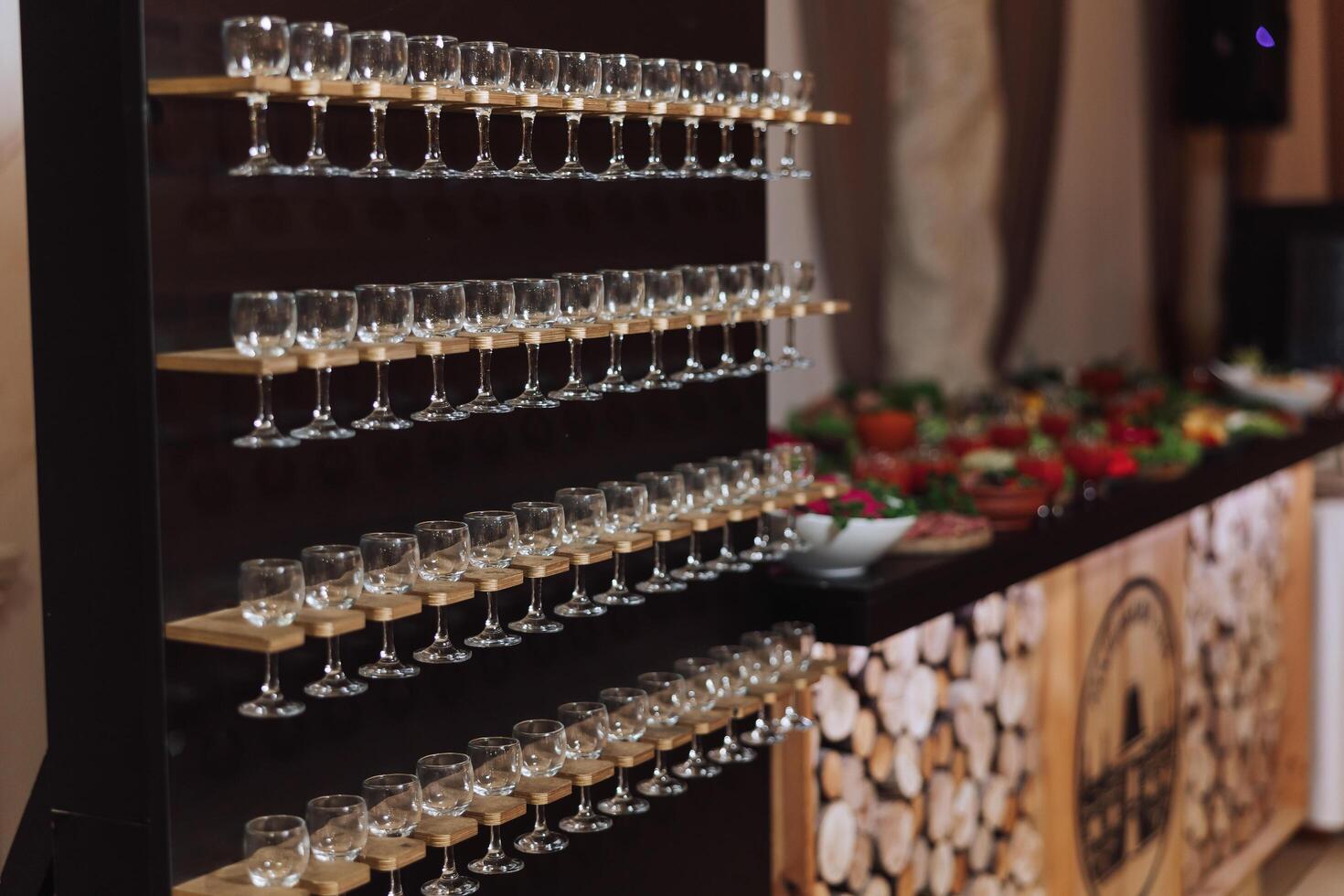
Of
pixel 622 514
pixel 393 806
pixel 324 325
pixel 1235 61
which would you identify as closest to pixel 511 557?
pixel 622 514

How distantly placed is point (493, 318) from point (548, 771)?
0.69 metres

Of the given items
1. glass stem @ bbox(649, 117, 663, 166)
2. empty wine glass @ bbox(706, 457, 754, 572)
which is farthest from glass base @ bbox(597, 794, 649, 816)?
glass stem @ bbox(649, 117, 663, 166)

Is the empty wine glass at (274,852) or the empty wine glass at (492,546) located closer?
the empty wine glass at (274,852)

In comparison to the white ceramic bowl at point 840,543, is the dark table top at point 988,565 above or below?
below

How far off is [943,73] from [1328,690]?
2.59 m

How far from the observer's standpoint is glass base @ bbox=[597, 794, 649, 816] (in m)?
2.75

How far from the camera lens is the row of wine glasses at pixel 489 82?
6.94ft

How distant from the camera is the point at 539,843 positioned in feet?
8.46

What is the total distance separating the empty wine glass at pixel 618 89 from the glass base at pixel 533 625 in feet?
2.27

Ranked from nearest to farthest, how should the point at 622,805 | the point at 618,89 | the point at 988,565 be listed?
1. the point at 618,89
2. the point at 622,805
3. the point at 988,565

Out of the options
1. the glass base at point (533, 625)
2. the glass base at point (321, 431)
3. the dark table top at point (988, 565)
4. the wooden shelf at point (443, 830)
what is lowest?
the wooden shelf at point (443, 830)

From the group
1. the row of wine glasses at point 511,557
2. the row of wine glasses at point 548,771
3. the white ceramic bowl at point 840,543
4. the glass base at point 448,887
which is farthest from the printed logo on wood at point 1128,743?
the glass base at point 448,887

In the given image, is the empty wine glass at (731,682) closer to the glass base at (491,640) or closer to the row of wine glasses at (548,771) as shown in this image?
the row of wine glasses at (548,771)

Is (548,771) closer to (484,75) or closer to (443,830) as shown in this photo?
(443,830)
